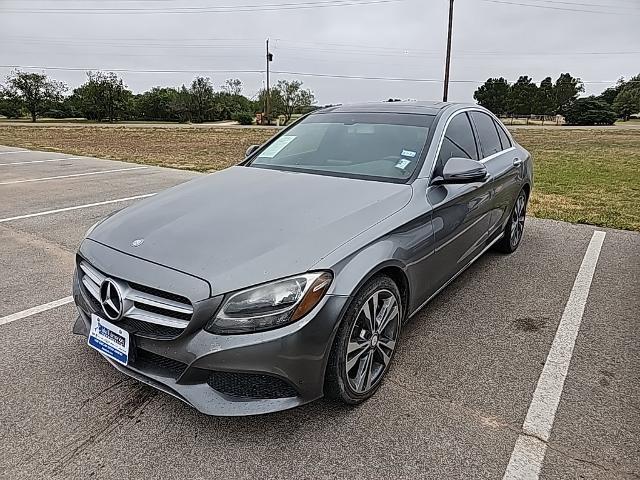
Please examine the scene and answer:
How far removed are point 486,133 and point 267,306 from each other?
2980 mm

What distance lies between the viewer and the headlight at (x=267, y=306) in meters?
1.93

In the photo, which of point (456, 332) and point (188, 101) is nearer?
point (456, 332)

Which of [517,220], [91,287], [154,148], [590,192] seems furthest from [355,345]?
[154,148]

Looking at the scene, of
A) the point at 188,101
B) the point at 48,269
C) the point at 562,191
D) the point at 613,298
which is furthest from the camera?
the point at 188,101

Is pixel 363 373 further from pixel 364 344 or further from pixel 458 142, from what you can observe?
pixel 458 142

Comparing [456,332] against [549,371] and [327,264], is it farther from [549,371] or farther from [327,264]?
[327,264]

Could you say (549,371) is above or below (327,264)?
below

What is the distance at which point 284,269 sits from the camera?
79.0 inches

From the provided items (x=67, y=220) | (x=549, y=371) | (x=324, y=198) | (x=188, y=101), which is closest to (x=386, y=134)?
(x=324, y=198)

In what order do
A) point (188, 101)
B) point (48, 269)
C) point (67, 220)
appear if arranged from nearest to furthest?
1. point (48, 269)
2. point (67, 220)
3. point (188, 101)

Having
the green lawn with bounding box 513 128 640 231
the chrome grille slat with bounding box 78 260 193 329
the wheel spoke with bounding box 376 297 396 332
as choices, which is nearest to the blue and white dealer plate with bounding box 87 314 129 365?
the chrome grille slat with bounding box 78 260 193 329

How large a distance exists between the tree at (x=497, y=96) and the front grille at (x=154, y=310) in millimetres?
75923

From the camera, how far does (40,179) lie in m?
9.20

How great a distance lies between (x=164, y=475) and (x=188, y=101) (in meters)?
69.1
